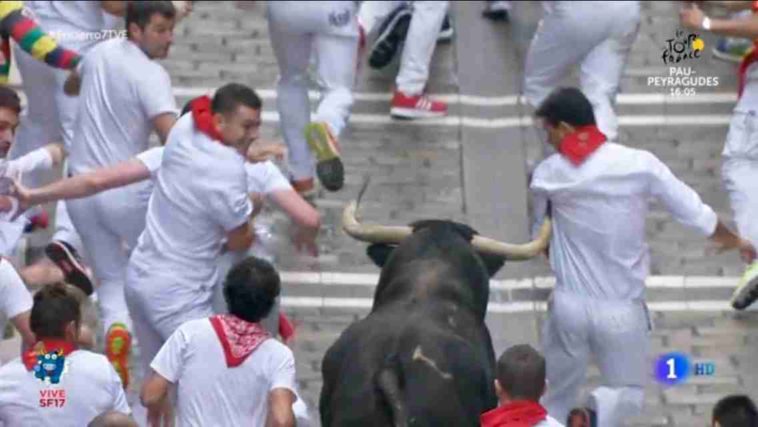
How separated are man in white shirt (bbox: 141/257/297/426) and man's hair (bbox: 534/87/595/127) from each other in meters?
2.01

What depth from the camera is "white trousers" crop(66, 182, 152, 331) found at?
1291 cm

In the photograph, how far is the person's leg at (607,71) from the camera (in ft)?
48.3

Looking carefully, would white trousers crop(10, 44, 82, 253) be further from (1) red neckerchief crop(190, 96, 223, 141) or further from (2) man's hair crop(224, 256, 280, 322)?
(2) man's hair crop(224, 256, 280, 322)

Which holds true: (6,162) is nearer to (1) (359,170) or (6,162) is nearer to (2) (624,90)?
(1) (359,170)

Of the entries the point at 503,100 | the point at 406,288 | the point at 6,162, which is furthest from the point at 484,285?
the point at 503,100

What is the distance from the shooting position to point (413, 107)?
16219 millimetres

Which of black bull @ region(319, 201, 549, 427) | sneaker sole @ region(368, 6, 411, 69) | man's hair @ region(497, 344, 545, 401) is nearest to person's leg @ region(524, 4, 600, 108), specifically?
sneaker sole @ region(368, 6, 411, 69)

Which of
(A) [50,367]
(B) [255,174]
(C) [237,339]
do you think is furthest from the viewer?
(B) [255,174]

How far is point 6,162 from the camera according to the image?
38.6 feet

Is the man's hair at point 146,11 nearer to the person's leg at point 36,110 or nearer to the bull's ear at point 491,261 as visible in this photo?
the person's leg at point 36,110

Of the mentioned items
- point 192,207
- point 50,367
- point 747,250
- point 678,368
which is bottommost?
point 678,368

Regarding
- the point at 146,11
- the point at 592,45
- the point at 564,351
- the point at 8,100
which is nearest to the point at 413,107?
the point at 592,45

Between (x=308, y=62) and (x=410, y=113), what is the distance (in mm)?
1357

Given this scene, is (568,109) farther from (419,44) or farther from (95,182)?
(419,44)
